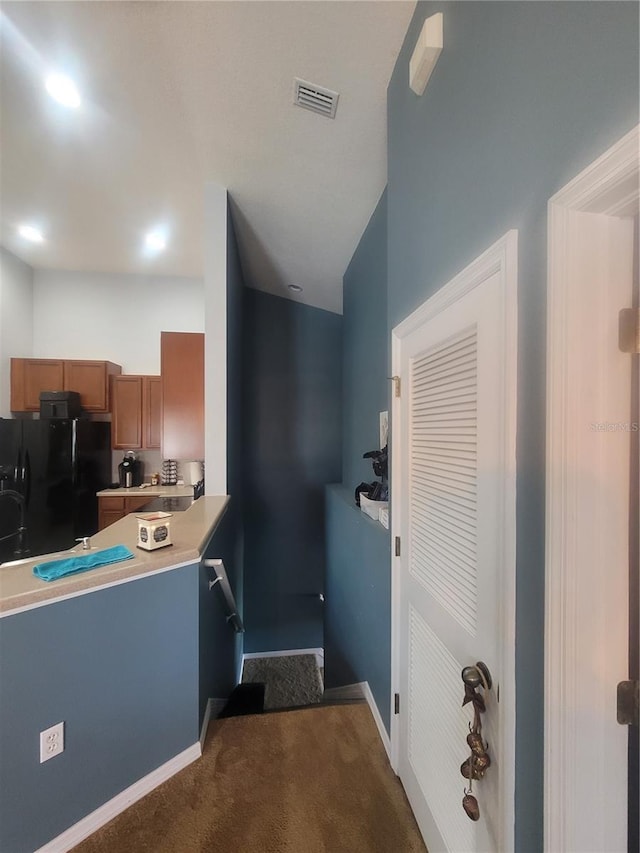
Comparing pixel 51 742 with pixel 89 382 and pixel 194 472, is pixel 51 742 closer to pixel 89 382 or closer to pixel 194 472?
pixel 194 472

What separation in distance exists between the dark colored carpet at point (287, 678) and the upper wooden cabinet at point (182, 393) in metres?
2.70

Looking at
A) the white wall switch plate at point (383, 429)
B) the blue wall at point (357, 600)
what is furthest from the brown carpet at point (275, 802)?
the white wall switch plate at point (383, 429)

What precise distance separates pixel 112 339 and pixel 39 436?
5.51ft

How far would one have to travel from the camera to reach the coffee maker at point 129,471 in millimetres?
4209

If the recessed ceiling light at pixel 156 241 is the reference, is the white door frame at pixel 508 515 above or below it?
below

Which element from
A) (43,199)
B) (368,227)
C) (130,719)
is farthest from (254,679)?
(43,199)

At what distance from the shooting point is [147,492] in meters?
3.91

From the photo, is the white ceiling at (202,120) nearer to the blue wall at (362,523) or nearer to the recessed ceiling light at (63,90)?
the recessed ceiling light at (63,90)

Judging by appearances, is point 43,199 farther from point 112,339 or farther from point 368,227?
point 368,227

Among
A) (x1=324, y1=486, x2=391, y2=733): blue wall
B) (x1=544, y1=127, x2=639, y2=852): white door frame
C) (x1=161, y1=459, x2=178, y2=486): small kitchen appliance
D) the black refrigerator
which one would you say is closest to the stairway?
(x1=324, y1=486, x2=391, y2=733): blue wall

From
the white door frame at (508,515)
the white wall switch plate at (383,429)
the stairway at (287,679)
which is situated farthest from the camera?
the stairway at (287,679)

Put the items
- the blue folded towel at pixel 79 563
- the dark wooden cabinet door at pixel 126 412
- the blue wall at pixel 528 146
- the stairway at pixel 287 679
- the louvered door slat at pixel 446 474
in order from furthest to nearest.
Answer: the dark wooden cabinet door at pixel 126 412
the stairway at pixel 287 679
the blue folded towel at pixel 79 563
the louvered door slat at pixel 446 474
the blue wall at pixel 528 146

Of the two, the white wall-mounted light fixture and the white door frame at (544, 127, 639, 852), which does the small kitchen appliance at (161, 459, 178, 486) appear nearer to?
the white wall-mounted light fixture

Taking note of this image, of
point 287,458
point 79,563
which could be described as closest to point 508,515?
point 79,563
